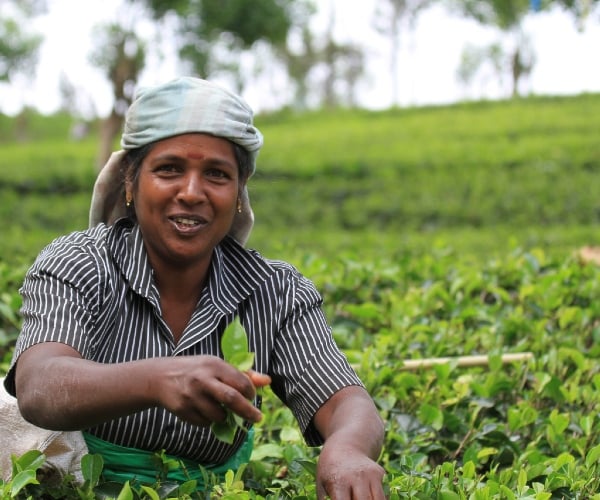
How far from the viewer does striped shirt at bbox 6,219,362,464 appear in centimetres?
201

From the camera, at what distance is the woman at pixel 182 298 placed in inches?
76.7

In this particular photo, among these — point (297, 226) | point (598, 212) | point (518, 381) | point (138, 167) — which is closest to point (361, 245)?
point (297, 226)

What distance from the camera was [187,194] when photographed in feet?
6.77

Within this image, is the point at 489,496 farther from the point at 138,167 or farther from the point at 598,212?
the point at 598,212

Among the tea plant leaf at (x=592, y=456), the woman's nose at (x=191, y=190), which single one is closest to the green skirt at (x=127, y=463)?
the woman's nose at (x=191, y=190)

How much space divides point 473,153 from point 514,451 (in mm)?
10207

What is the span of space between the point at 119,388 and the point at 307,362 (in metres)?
0.60

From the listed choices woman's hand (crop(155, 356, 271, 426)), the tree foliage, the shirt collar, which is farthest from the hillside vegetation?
woman's hand (crop(155, 356, 271, 426))

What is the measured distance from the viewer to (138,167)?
2180 mm

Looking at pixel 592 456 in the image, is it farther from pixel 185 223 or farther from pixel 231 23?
pixel 231 23

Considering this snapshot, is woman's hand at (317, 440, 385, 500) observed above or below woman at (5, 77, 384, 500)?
below

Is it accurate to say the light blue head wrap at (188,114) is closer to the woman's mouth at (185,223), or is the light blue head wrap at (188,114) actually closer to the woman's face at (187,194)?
the woman's face at (187,194)

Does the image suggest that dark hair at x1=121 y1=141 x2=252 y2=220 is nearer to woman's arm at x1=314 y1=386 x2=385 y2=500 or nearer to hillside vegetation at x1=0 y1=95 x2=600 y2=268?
woman's arm at x1=314 y1=386 x2=385 y2=500

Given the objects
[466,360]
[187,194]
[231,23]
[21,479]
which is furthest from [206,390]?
[231,23]
